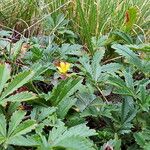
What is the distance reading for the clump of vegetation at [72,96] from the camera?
1038 millimetres

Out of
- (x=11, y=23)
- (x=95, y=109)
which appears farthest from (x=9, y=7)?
(x=95, y=109)

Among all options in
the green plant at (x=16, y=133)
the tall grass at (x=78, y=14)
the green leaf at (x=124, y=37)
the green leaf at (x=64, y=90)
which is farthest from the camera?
the tall grass at (x=78, y=14)

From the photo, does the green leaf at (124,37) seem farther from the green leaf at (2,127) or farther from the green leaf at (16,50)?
the green leaf at (2,127)

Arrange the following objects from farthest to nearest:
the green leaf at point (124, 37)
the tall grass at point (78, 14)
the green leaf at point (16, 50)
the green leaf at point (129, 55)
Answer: the tall grass at point (78, 14) < the green leaf at point (124, 37) < the green leaf at point (16, 50) < the green leaf at point (129, 55)

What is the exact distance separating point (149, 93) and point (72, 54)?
501mm

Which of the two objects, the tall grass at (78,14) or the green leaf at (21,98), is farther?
the tall grass at (78,14)

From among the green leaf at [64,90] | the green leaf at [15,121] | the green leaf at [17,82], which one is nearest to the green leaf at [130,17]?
the green leaf at [64,90]

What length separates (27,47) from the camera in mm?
1638

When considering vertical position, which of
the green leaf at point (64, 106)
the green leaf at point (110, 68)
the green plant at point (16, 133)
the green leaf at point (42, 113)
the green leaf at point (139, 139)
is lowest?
the green leaf at point (139, 139)

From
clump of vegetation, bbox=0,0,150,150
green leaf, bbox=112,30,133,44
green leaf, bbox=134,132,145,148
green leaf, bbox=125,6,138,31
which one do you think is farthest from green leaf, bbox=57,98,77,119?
green leaf, bbox=125,6,138,31

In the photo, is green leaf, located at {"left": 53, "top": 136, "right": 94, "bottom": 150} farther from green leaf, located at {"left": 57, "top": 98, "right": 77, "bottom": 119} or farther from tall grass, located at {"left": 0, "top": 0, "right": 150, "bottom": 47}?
tall grass, located at {"left": 0, "top": 0, "right": 150, "bottom": 47}

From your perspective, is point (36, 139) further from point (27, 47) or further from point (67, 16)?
point (67, 16)

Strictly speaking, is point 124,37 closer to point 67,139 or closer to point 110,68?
point 110,68

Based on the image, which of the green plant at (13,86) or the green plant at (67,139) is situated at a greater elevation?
the green plant at (13,86)
